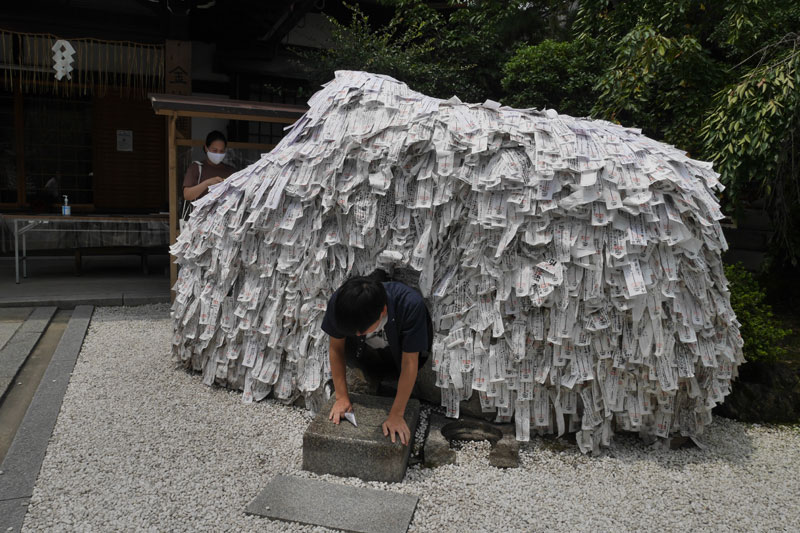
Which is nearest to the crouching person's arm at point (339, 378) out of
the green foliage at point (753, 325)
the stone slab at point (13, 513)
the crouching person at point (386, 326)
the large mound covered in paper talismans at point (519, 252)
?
the crouching person at point (386, 326)

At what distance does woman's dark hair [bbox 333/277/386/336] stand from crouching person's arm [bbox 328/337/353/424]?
34 centimetres

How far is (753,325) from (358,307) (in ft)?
11.0

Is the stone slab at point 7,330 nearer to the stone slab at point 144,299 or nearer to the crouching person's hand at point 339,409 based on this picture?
the stone slab at point 144,299

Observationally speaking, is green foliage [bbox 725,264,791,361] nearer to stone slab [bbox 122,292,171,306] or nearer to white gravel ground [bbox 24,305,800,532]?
white gravel ground [bbox 24,305,800,532]

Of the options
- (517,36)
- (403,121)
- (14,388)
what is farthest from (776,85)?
(517,36)

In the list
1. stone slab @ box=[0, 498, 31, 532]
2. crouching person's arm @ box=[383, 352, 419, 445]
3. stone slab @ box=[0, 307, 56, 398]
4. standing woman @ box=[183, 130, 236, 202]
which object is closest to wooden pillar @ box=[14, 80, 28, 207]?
stone slab @ box=[0, 307, 56, 398]

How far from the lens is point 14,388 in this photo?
4664 mm

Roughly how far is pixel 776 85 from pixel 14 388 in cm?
634

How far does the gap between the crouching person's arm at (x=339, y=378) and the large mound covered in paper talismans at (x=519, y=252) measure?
1.73 ft

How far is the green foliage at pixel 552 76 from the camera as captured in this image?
9.64 meters

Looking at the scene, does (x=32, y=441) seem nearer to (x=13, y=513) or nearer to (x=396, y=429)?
(x=13, y=513)

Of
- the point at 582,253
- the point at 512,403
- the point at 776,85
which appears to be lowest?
the point at 512,403

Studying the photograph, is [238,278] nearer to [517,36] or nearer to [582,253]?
[582,253]

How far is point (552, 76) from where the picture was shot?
9.69 meters
